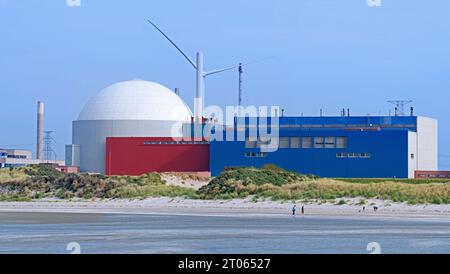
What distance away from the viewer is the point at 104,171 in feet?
262

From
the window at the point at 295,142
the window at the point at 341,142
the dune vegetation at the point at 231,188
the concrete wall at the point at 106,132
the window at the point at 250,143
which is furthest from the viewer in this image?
the concrete wall at the point at 106,132

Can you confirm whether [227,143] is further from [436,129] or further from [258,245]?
[258,245]

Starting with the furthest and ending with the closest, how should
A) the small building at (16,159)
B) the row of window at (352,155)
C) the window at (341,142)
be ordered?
the small building at (16,159) < the window at (341,142) < the row of window at (352,155)

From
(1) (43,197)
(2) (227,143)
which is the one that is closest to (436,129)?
(2) (227,143)

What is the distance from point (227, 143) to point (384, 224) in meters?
41.5

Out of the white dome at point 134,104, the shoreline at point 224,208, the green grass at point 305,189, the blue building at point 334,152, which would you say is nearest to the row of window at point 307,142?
the blue building at point 334,152

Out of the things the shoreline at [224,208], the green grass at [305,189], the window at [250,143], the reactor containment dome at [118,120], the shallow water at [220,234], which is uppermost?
the reactor containment dome at [118,120]

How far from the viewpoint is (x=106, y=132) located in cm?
8181

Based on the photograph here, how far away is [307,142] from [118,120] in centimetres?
2019

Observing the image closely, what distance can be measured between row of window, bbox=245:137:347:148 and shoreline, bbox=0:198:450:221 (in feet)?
74.7

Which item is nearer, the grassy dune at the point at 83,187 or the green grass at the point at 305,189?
the green grass at the point at 305,189

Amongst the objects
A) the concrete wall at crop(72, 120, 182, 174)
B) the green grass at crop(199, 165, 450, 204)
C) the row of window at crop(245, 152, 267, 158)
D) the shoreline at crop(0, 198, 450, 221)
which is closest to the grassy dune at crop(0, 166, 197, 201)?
the shoreline at crop(0, 198, 450, 221)

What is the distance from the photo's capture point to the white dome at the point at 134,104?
3246 inches

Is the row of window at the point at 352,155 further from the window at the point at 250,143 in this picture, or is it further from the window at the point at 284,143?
the window at the point at 250,143
